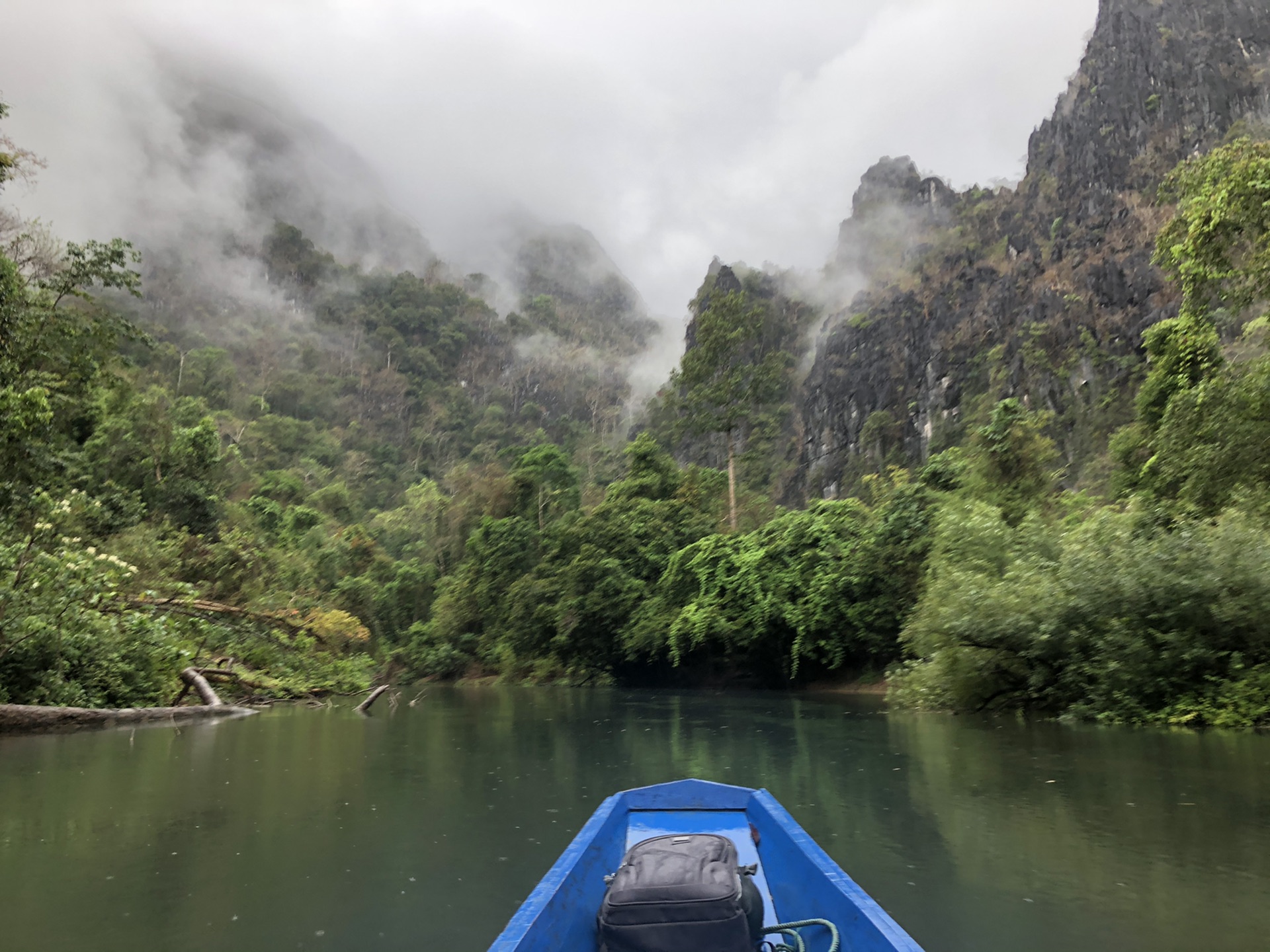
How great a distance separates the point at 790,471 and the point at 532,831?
48.9 metres

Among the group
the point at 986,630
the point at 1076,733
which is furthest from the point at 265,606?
the point at 1076,733

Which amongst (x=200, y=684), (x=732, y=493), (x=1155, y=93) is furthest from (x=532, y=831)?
(x=1155, y=93)

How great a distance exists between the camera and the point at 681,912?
95.7 inches

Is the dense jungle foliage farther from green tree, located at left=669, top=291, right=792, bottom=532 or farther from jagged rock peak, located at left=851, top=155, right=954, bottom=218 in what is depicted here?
jagged rock peak, located at left=851, top=155, right=954, bottom=218

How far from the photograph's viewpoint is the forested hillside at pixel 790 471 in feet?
32.8

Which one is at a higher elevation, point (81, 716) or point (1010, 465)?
point (1010, 465)

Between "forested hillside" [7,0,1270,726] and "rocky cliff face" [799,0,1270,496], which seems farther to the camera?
"rocky cliff face" [799,0,1270,496]

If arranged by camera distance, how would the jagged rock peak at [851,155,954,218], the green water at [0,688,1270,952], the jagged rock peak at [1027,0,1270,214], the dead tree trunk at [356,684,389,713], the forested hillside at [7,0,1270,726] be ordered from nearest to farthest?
the green water at [0,688,1270,952]
the forested hillside at [7,0,1270,726]
the dead tree trunk at [356,684,389,713]
the jagged rock peak at [1027,0,1270,214]
the jagged rock peak at [851,155,954,218]

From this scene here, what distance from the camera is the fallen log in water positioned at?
908 centimetres

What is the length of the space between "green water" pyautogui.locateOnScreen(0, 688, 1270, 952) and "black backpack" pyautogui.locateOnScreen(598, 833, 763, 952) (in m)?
0.87

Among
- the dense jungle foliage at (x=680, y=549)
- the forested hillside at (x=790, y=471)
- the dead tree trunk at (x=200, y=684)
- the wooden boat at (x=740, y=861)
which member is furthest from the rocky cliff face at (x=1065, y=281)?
the wooden boat at (x=740, y=861)

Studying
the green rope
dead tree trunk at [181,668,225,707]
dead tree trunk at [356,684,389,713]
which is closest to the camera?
the green rope

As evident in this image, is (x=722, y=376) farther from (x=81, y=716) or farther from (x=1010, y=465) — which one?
(x=81, y=716)

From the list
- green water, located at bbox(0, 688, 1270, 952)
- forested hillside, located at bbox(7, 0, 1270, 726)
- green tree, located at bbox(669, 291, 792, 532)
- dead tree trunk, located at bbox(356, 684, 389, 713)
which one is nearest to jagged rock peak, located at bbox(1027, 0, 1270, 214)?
forested hillside, located at bbox(7, 0, 1270, 726)
